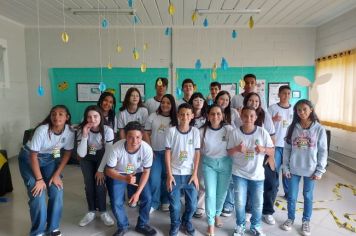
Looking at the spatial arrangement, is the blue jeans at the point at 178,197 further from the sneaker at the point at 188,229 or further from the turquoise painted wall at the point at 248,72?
the turquoise painted wall at the point at 248,72

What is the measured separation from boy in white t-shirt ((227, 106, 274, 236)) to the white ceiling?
2.39m

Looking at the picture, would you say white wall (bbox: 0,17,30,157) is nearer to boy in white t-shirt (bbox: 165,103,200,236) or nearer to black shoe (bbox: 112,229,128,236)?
black shoe (bbox: 112,229,128,236)

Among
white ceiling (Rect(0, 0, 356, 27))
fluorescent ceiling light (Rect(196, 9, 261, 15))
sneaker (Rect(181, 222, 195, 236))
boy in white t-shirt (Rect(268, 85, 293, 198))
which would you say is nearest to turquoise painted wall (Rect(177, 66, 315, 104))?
white ceiling (Rect(0, 0, 356, 27))

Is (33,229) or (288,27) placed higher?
(288,27)

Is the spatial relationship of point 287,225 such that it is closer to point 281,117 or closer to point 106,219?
point 281,117

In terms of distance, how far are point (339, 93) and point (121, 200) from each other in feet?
13.0

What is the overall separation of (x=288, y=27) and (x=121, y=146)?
4.50 metres

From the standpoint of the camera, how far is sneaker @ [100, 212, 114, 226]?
8.55 ft

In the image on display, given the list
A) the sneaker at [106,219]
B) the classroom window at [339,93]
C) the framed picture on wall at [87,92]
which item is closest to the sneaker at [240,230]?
the sneaker at [106,219]

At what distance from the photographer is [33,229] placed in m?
2.33

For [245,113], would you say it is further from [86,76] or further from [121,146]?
[86,76]

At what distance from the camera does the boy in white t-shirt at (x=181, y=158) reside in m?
2.33

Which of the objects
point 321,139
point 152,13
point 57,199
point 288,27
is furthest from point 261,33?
point 57,199

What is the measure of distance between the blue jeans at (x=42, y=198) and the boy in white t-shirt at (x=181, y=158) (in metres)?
1.00
